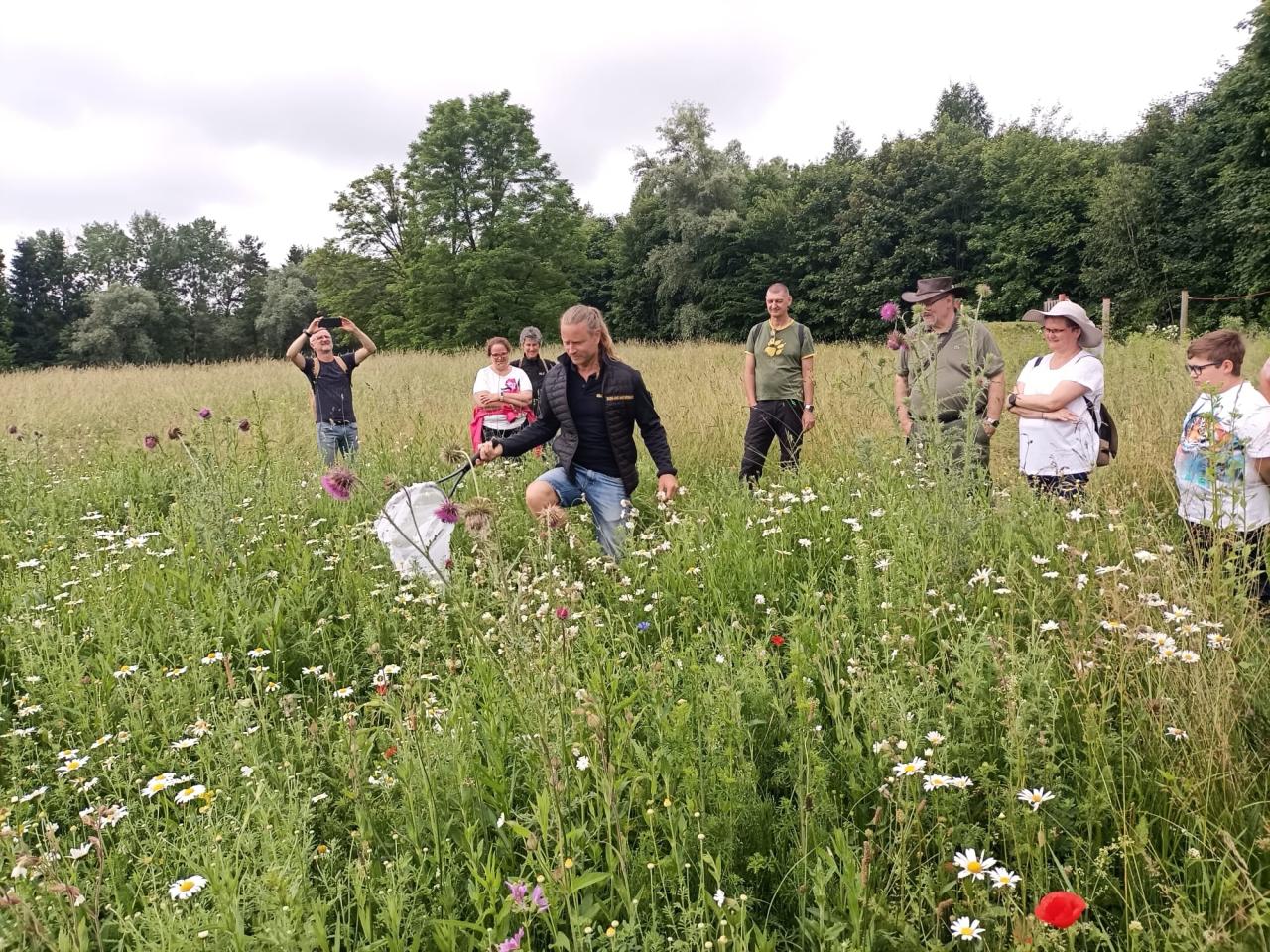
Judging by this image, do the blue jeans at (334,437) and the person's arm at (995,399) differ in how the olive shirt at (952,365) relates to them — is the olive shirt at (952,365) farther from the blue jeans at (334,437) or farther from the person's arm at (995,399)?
the blue jeans at (334,437)

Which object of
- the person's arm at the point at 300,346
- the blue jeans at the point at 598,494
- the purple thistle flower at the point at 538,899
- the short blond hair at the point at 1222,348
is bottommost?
the purple thistle flower at the point at 538,899

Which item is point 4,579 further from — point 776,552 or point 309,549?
point 776,552

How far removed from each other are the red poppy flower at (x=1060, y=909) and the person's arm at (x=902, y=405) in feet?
11.6

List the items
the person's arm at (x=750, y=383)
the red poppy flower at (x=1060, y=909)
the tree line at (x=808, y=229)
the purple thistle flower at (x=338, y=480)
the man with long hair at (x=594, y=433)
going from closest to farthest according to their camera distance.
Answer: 1. the red poppy flower at (x=1060, y=909)
2. the purple thistle flower at (x=338, y=480)
3. the man with long hair at (x=594, y=433)
4. the person's arm at (x=750, y=383)
5. the tree line at (x=808, y=229)

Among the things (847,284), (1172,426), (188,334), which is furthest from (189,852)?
(188,334)

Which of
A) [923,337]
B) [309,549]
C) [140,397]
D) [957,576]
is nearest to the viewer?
[957,576]

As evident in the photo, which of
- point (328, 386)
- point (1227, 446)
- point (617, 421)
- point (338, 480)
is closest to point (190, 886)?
point (338, 480)

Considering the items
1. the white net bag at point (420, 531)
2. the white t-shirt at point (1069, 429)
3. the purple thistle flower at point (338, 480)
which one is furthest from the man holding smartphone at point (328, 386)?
the white t-shirt at point (1069, 429)

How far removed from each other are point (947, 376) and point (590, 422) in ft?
7.72

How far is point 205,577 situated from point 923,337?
4.23m

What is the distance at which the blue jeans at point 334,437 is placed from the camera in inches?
286

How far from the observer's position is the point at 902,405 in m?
4.62

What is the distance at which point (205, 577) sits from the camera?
416cm

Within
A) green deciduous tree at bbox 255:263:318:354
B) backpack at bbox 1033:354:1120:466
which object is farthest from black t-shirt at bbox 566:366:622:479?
green deciduous tree at bbox 255:263:318:354
